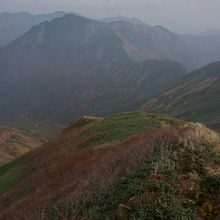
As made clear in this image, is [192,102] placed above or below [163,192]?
below

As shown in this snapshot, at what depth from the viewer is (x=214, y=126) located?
7919cm

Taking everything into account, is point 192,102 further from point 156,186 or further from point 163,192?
point 163,192

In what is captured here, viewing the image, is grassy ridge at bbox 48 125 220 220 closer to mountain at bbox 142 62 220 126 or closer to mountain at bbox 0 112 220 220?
mountain at bbox 0 112 220 220

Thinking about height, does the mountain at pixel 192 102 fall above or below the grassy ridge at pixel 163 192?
below

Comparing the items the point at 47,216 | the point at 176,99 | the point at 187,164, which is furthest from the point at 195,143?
the point at 176,99

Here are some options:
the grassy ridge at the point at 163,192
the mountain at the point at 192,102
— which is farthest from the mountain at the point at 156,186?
the mountain at the point at 192,102

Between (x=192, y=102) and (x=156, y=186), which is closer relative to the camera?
(x=156, y=186)

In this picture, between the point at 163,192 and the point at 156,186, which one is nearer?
the point at 163,192

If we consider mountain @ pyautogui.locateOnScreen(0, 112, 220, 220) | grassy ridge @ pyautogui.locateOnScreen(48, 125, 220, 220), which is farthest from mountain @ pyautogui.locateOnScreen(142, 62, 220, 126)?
grassy ridge @ pyautogui.locateOnScreen(48, 125, 220, 220)

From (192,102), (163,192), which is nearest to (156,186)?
(163,192)

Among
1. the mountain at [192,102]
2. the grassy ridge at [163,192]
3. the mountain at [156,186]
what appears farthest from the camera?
the mountain at [192,102]

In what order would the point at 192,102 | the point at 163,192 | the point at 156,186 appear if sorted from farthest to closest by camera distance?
the point at 192,102
the point at 156,186
the point at 163,192

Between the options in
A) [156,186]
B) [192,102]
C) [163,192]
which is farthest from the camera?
[192,102]

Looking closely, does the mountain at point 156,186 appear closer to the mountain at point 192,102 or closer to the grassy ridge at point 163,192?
the grassy ridge at point 163,192
